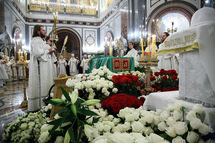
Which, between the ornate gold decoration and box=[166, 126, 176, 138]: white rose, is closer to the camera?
box=[166, 126, 176, 138]: white rose

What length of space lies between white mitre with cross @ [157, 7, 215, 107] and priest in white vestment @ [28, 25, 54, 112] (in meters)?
2.98

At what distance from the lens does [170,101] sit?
4.25ft

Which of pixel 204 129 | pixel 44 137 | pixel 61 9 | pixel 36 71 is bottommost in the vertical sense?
pixel 44 137

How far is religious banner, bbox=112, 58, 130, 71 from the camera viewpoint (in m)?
4.30

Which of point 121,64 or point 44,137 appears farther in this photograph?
point 121,64

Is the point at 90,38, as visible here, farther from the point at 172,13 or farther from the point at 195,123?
the point at 195,123

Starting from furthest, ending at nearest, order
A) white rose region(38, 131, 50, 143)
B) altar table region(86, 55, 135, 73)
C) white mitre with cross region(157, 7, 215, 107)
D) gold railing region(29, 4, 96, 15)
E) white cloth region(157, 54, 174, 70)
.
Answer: gold railing region(29, 4, 96, 15) → white cloth region(157, 54, 174, 70) → altar table region(86, 55, 135, 73) → white mitre with cross region(157, 7, 215, 107) → white rose region(38, 131, 50, 143)

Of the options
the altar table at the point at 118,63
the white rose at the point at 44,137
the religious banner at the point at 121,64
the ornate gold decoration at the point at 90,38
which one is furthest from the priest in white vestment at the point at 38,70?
the ornate gold decoration at the point at 90,38

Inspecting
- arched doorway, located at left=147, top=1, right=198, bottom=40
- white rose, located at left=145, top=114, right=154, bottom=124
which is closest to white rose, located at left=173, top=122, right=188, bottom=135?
white rose, located at left=145, top=114, right=154, bottom=124

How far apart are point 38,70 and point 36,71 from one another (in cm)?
8

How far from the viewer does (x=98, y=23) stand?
1673 centimetres

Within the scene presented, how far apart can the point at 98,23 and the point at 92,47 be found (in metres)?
2.93

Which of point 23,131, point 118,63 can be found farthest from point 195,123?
point 118,63

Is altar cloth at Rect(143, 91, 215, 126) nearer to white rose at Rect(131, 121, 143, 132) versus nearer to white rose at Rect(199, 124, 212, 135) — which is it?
white rose at Rect(199, 124, 212, 135)
